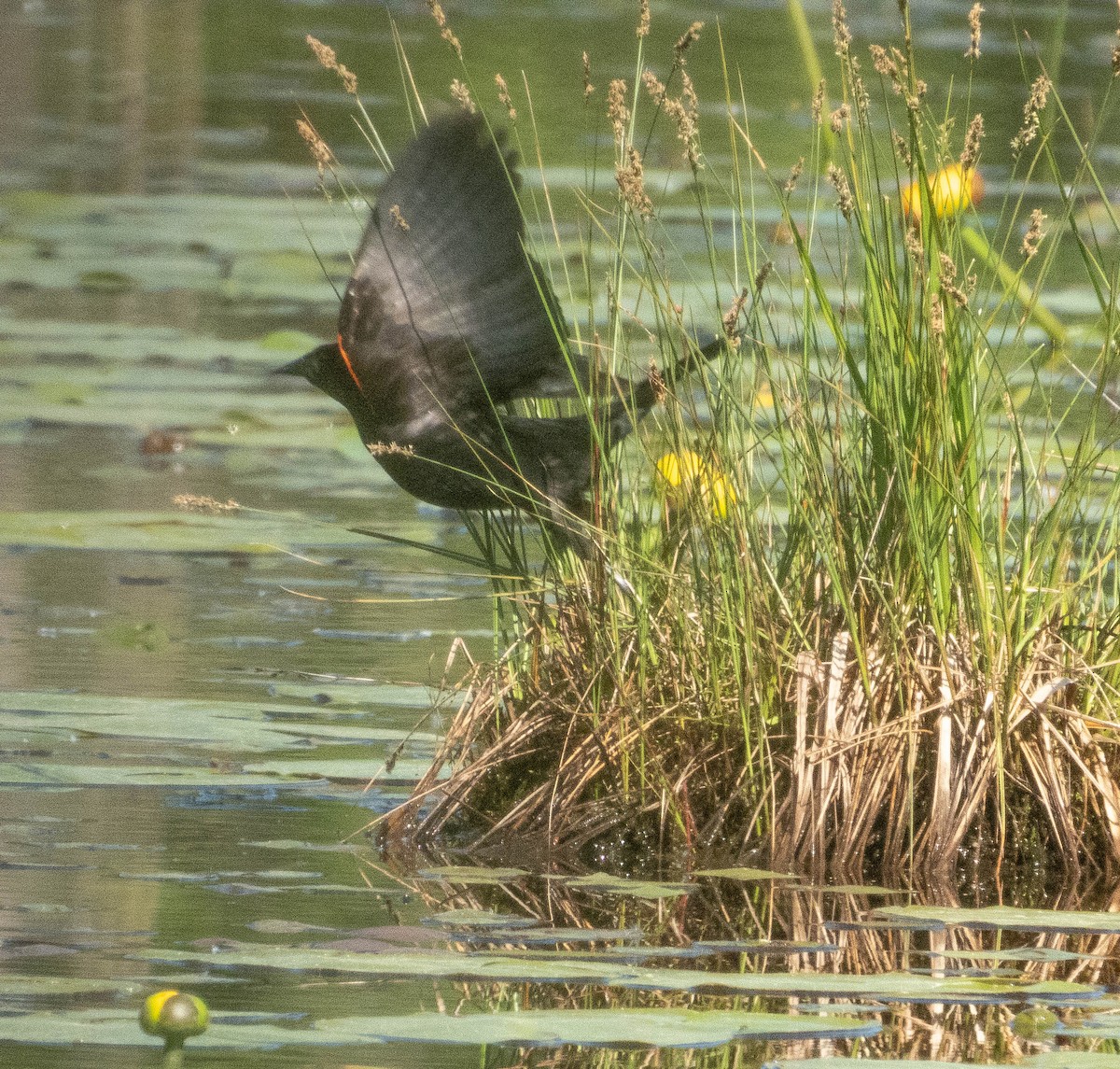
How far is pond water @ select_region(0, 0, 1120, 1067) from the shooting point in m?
2.59

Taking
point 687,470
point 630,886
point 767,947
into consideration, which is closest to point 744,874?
point 630,886

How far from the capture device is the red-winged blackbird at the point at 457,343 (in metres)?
3.50

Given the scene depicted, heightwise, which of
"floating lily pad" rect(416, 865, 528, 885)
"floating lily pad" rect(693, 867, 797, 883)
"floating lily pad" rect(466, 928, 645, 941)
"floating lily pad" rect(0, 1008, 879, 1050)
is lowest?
"floating lily pad" rect(416, 865, 528, 885)

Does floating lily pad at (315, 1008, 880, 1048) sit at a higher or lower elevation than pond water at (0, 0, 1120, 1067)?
higher

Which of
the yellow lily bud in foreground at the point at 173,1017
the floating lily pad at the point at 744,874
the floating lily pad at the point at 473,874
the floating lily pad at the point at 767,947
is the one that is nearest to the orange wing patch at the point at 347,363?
the floating lily pad at the point at 473,874

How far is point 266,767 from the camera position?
371 centimetres

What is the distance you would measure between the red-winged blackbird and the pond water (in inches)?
8.6

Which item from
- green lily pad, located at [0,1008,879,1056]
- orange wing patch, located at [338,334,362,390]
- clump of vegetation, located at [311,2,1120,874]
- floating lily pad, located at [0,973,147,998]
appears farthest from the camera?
orange wing patch, located at [338,334,362,390]

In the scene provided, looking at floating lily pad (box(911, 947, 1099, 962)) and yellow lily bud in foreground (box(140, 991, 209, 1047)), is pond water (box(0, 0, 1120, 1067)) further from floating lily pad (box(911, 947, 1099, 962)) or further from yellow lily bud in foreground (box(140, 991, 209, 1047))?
yellow lily bud in foreground (box(140, 991, 209, 1047))

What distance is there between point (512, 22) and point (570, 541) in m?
13.0

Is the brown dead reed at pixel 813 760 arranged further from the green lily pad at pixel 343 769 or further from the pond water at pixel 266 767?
the green lily pad at pixel 343 769

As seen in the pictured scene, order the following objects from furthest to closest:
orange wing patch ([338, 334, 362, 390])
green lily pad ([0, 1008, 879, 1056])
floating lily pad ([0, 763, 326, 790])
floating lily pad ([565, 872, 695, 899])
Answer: floating lily pad ([0, 763, 326, 790]) → orange wing patch ([338, 334, 362, 390]) → floating lily pad ([565, 872, 695, 899]) → green lily pad ([0, 1008, 879, 1056])

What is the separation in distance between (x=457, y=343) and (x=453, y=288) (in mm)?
90

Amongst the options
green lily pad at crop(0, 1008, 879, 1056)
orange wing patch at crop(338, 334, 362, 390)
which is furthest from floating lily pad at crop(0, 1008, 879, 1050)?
orange wing patch at crop(338, 334, 362, 390)
